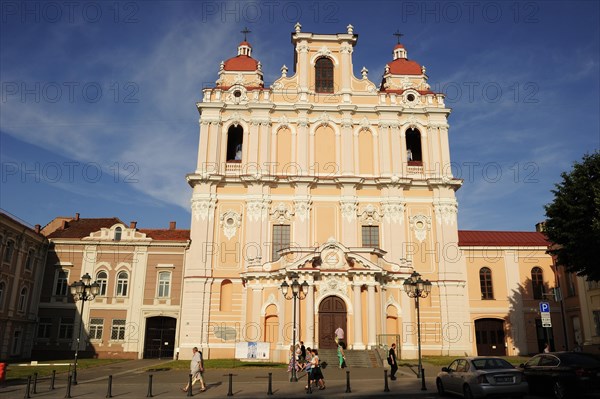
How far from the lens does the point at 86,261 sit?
43406 mm

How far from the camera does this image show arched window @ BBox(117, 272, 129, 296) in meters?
42.8

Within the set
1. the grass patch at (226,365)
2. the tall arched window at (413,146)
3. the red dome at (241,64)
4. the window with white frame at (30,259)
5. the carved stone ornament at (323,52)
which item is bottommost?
Answer: the grass patch at (226,365)

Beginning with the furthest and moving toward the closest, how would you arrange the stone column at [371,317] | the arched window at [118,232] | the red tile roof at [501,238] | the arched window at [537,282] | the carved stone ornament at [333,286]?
the arched window at [118,232] < the red tile roof at [501,238] < the arched window at [537,282] < the carved stone ornament at [333,286] < the stone column at [371,317]

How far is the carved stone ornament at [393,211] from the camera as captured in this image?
41406mm

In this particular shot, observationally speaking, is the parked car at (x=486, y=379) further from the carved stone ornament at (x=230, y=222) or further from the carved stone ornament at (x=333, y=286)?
the carved stone ornament at (x=230, y=222)

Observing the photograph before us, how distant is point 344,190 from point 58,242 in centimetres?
2508

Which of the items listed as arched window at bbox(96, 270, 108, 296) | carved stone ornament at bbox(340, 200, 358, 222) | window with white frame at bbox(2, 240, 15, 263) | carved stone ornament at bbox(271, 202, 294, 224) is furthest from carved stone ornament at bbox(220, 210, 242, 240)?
window with white frame at bbox(2, 240, 15, 263)

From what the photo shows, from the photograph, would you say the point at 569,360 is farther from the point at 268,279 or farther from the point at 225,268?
the point at 225,268

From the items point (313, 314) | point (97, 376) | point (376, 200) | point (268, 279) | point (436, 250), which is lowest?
point (97, 376)

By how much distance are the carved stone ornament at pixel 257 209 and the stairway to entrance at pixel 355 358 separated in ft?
40.5

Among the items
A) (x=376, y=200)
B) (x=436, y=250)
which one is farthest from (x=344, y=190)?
(x=436, y=250)

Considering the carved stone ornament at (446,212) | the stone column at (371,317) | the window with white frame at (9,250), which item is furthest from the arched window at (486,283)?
the window with white frame at (9,250)

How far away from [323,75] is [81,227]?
1072 inches

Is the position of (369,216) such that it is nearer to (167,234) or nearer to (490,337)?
(490,337)
